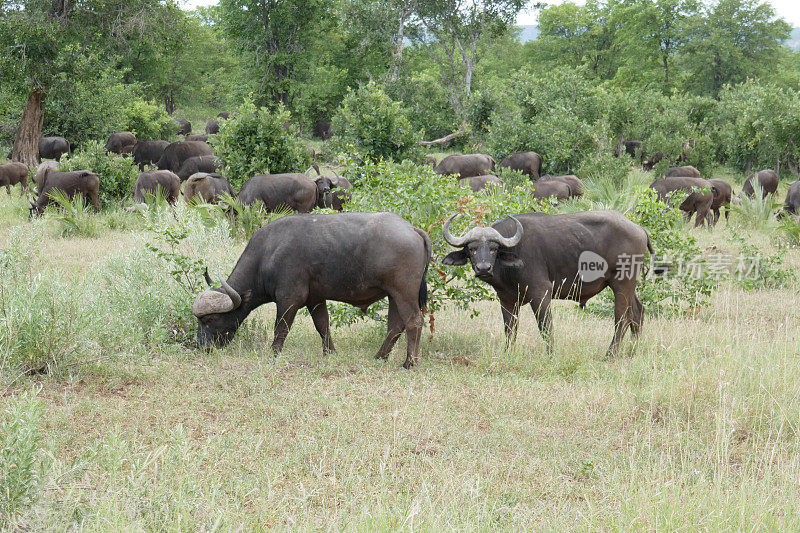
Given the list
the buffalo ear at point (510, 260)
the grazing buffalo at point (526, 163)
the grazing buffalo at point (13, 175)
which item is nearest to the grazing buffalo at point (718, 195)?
the grazing buffalo at point (526, 163)

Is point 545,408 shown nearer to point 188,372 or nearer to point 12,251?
point 188,372

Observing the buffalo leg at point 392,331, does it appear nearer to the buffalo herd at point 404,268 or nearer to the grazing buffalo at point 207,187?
the buffalo herd at point 404,268

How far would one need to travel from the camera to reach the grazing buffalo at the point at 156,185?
18203mm

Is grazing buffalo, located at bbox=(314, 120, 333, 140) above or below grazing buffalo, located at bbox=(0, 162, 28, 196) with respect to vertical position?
above

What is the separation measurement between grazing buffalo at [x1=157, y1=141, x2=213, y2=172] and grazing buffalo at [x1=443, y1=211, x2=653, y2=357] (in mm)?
21493

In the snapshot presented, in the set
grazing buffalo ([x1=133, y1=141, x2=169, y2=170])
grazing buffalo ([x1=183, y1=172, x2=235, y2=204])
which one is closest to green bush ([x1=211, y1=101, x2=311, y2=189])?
grazing buffalo ([x1=183, y1=172, x2=235, y2=204])

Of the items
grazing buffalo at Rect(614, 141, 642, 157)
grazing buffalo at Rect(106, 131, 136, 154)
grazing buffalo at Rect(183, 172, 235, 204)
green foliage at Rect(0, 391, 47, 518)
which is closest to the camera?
green foliage at Rect(0, 391, 47, 518)

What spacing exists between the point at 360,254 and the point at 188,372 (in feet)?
6.42

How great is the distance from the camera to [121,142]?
3177 centimetres

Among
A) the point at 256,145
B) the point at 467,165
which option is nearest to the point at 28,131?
the point at 256,145

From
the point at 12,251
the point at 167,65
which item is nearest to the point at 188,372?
the point at 12,251

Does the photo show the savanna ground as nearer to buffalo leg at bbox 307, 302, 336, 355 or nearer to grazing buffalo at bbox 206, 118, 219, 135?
buffalo leg at bbox 307, 302, 336, 355

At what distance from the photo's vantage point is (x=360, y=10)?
3747cm

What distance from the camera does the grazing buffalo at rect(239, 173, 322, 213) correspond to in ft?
51.1
